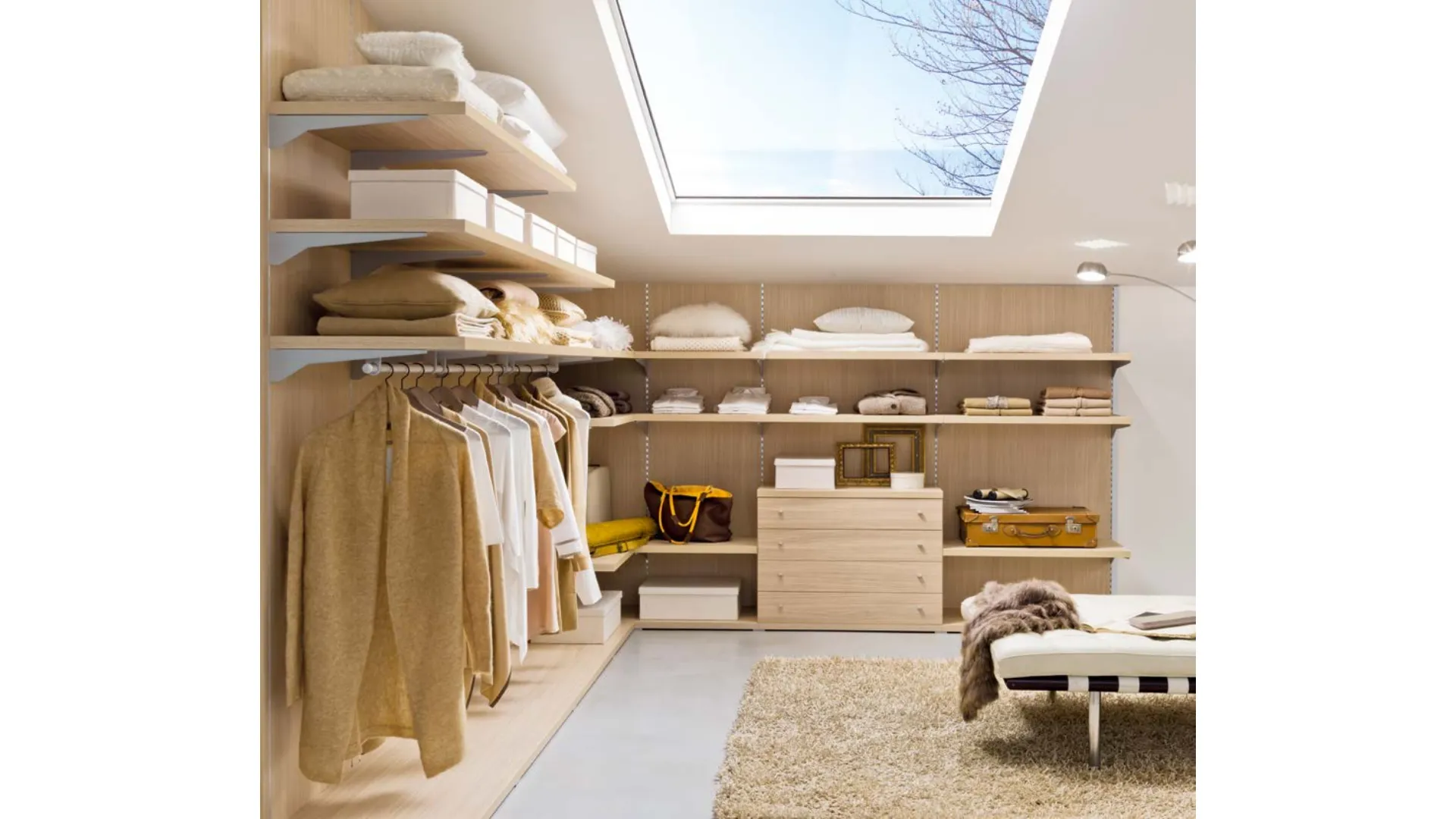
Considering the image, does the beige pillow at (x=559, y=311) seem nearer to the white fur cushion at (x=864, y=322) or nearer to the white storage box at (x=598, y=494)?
the white storage box at (x=598, y=494)

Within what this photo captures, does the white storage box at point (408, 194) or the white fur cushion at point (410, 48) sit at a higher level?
the white fur cushion at point (410, 48)

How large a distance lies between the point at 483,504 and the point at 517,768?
0.97 metres

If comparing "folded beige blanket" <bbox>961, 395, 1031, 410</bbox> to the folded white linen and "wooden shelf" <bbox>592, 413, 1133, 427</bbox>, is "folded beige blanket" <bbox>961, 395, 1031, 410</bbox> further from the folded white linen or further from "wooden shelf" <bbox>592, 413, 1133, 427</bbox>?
the folded white linen

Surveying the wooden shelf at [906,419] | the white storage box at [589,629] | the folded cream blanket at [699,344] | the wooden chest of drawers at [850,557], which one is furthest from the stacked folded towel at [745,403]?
the white storage box at [589,629]

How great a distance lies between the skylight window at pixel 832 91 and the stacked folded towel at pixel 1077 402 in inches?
50.7

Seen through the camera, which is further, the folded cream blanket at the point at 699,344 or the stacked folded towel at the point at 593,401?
the folded cream blanket at the point at 699,344

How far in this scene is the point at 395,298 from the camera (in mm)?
2760

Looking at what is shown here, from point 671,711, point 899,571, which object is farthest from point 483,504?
point 899,571

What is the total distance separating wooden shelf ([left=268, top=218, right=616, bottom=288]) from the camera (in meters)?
2.60

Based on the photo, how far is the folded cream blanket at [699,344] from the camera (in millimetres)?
5555

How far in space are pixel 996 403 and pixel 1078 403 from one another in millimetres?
433

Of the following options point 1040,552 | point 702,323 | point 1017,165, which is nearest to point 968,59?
point 1017,165

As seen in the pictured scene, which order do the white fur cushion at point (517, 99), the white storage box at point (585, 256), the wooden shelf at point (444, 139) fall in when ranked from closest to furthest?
the wooden shelf at point (444, 139) < the white fur cushion at point (517, 99) < the white storage box at point (585, 256)
